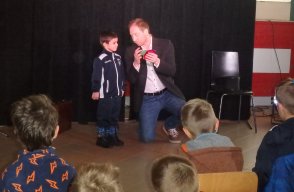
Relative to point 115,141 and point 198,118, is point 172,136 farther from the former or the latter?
point 198,118

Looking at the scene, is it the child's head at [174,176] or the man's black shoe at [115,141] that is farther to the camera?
the man's black shoe at [115,141]

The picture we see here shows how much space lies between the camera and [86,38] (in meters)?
5.62

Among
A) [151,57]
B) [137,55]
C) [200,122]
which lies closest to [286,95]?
[200,122]

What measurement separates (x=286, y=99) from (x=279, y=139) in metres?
0.29

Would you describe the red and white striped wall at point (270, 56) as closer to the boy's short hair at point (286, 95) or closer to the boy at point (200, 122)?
the boy at point (200, 122)

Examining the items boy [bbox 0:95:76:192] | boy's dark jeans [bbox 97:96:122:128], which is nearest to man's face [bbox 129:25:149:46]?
boy's dark jeans [bbox 97:96:122:128]

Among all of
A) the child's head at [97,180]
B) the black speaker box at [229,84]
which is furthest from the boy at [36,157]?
the black speaker box at [229,84]

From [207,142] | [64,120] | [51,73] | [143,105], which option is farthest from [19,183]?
[51,73]

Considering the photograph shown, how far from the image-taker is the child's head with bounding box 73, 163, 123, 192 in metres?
1.42

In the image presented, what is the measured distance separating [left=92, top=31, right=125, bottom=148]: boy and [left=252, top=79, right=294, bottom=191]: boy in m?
2.60

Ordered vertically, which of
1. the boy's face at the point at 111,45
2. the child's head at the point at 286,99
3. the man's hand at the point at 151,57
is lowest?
the child's head at the point at 286,99

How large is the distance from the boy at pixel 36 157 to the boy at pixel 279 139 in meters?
0.94

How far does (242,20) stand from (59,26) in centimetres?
260

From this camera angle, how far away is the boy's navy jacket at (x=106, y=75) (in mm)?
4613
